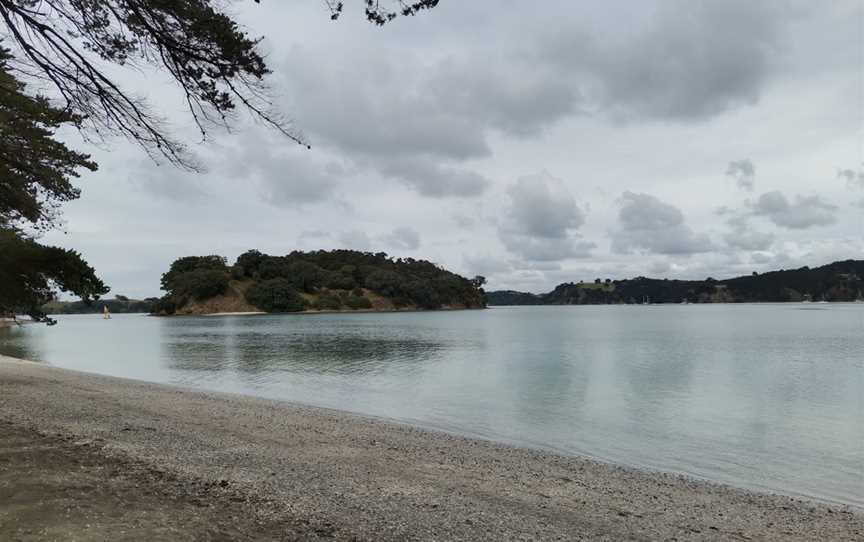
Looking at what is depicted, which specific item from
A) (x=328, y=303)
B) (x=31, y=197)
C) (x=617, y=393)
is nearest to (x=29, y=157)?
(x=31, y=197)

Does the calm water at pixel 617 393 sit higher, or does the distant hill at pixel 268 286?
the distant hill at pixel 268 286

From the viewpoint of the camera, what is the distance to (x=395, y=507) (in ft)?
24.4

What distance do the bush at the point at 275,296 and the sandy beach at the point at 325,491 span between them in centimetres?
16115

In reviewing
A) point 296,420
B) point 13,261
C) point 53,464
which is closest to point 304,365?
point 296,420

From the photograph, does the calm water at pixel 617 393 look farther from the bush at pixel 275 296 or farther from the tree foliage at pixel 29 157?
the bush at pixel 275 296

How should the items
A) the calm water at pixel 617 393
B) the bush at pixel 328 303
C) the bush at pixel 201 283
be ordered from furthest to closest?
the bush at pixel 328 303
the bush at pixel 201 283
the calm water at pixel 617 393

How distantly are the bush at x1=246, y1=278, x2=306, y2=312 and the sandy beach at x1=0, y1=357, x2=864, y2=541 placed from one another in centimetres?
16115

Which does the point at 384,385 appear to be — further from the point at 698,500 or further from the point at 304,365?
the point at 698,500

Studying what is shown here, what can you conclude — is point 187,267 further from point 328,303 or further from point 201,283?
point 328,303

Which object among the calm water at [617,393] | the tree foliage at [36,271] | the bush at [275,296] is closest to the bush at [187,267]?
the bush at [275,296]

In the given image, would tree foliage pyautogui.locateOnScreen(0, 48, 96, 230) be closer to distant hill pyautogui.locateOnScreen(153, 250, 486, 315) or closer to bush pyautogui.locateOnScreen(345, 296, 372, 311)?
distant hill pyautogui.locateOnScreen(153, 250, 486, 315)

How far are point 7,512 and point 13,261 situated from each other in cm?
948

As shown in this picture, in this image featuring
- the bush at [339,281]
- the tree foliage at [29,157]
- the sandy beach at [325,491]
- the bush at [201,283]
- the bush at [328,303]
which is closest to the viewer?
the sandy beach at [325,491]

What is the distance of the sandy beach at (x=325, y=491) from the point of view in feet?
19.0
